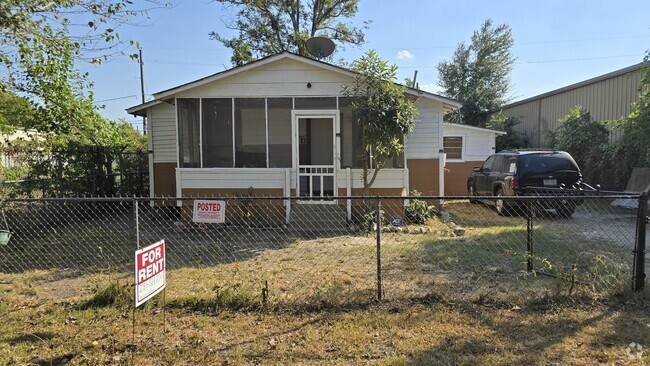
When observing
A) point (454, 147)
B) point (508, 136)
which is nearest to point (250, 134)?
point (454, 147)

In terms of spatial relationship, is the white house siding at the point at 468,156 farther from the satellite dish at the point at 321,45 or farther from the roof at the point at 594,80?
the satellite dish at the point at 321,45

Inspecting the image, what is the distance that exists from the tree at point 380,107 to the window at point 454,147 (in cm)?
722

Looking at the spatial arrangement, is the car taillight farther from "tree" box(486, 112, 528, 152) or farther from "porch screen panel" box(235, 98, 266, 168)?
"tree" box(486, 112, 528, 152)

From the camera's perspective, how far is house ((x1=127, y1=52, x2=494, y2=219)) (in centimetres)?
966

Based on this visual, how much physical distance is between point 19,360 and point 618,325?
17.3ft

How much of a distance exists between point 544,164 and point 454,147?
19.0 feet

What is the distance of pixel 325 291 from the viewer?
4.64 m

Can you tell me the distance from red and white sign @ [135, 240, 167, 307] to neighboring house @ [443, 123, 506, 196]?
1349cm

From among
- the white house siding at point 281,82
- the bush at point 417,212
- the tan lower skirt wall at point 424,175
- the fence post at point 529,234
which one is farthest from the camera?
the tan lower skirt wall at point 424,175

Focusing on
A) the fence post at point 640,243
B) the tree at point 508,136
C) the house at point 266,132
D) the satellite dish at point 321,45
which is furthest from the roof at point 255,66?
the tree at point 508,136

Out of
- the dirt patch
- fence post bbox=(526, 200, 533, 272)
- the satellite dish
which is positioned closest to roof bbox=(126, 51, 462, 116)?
the satellite dish

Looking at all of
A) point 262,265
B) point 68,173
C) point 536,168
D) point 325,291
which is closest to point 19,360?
point 325,291

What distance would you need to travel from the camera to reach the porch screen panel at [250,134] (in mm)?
9922

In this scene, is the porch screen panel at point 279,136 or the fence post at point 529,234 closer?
the fence post at point 529,234
